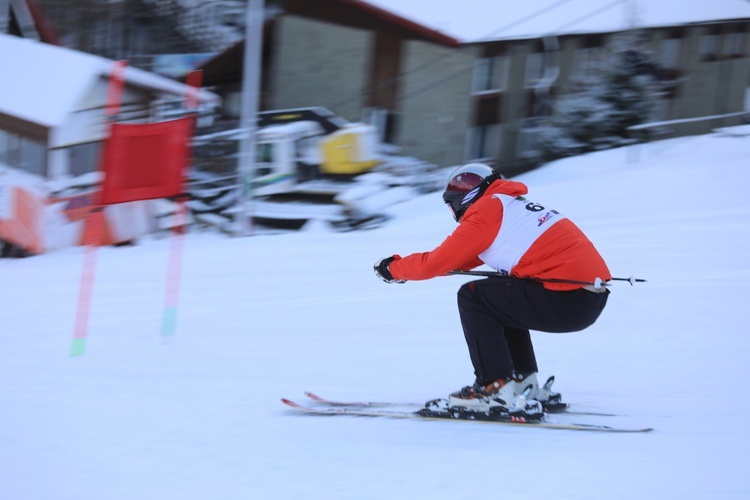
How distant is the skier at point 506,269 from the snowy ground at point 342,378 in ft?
1.27

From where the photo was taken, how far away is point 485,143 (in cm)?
1872

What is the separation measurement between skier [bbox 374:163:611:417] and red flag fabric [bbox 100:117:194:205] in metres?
2.58

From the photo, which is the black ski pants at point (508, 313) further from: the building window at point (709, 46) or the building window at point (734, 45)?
the building window at point (734, 45)

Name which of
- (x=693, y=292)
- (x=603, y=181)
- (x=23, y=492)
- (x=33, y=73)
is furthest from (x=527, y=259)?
(x=33, y=73)

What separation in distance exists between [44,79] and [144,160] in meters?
9.26

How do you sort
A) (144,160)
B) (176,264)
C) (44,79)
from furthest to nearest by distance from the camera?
(44,79) → (176,264) → (144,160)

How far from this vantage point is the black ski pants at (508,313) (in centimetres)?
379

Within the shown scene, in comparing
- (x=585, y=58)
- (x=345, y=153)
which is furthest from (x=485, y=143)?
(x=345, y=153)

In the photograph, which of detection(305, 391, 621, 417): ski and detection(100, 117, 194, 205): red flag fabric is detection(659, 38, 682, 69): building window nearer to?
detection(100, 117, 194, 205): red flag fabric

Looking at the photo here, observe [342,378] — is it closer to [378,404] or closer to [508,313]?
[378,404]

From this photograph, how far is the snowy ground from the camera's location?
3.51 meters

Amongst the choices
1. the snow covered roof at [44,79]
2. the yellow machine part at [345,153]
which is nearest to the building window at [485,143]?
the yellow machine part at [345,153]

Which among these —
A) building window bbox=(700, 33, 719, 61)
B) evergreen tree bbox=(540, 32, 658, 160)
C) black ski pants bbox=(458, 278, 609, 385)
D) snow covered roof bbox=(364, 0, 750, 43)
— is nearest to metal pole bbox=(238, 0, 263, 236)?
snow covered roof bbox=(364, 0, 750, 43)

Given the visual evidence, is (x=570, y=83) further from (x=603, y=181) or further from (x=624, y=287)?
(x=624, y=287)
